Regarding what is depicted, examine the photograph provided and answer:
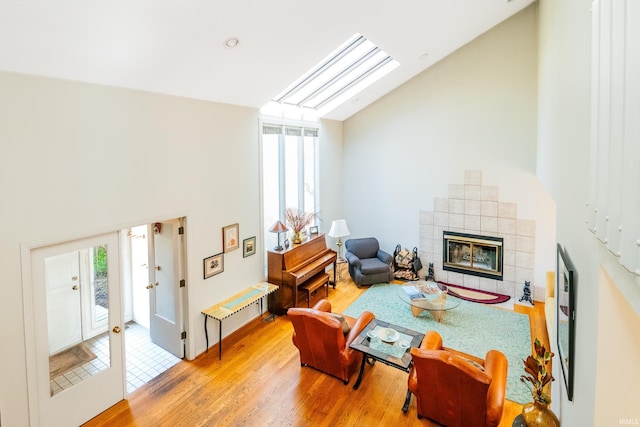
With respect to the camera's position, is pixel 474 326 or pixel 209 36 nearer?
pixel 209 36

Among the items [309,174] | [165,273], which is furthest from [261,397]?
[309,174]

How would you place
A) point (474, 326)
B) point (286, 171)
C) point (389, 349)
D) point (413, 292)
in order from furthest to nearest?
1. point (286, 171)
2. point (413, 292)
3. point (474, 326)
4. point (389, 349)

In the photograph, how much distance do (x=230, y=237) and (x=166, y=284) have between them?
1.09m

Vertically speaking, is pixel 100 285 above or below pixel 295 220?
below

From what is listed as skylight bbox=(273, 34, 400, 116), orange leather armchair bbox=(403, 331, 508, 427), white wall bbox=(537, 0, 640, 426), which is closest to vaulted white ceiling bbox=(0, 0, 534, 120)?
skylight bbox=(273, 34, 400, 116)

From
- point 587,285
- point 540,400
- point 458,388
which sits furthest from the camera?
point 458,388

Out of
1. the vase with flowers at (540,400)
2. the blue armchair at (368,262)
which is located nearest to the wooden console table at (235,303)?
the blue armchair at (368,262)

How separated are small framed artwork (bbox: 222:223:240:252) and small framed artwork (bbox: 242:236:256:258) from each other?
0.50 feet

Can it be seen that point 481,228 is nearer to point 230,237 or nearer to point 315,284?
point 315,284

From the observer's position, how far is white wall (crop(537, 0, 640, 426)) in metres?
1.51

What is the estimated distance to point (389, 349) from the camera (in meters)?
3.90

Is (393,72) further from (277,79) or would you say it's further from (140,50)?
(140,50)

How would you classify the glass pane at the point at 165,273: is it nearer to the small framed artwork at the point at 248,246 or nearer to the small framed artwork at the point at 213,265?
the small framed artwork at the point at 213,265

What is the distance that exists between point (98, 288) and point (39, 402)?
43.5 inches
